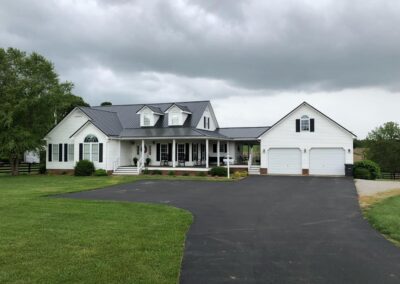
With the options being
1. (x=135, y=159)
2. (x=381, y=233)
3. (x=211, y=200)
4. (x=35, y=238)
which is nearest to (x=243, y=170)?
(x=135, y=159)

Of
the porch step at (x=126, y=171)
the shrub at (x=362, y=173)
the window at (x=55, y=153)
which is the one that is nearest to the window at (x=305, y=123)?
the shrub at (x=362, y=173)

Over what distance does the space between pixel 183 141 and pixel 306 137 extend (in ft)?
35.4

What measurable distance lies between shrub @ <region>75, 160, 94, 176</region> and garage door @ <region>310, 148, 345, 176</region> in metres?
18.3

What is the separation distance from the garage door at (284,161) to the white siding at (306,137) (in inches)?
14.2

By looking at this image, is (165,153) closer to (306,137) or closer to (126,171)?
(126,171)

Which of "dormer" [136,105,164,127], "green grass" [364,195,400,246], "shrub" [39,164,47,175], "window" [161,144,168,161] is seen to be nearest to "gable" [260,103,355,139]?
"window" [161,144,168,161]

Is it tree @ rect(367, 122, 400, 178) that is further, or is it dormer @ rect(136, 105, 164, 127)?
tree @ rect(367, 122, 400, 178)

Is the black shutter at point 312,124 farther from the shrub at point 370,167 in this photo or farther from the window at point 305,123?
the shrub at point 370,167

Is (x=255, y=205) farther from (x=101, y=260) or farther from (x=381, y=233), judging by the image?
(x=101, y=260)

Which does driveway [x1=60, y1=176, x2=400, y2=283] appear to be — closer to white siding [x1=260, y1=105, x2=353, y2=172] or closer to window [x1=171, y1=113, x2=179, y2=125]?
white siding [x1=260, y1=105, x2=353, y2=172]

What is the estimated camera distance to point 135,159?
121 ft

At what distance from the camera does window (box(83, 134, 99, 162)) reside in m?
33.9

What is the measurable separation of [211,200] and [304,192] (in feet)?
18.6

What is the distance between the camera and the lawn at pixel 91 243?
20.6 ft
